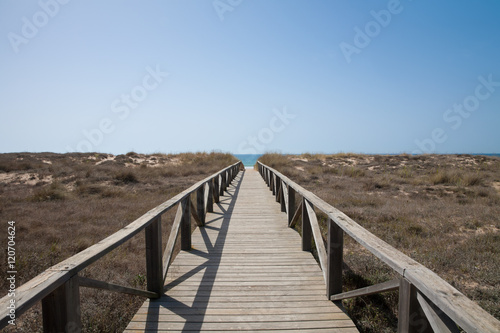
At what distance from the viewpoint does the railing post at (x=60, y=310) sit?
142 centimetres

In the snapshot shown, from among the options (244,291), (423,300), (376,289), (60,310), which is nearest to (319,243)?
(244,291)

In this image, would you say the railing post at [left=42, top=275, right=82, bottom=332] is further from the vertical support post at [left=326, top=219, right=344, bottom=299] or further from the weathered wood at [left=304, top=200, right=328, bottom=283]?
the weathered wood at [left=304, top=200, right=328, bottom=283]

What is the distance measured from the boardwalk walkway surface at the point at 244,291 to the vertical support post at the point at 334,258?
0.16 m

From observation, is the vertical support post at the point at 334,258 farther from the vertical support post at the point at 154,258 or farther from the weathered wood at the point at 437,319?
the vertical support post at the point at 154,258

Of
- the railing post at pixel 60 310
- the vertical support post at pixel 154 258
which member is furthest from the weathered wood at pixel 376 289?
the railing post at pixel 60 310

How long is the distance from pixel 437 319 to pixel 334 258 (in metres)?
1.50

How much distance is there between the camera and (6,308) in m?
1.05

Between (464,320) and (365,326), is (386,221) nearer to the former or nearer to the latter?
(365,326)

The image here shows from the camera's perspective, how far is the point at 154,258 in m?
2.81

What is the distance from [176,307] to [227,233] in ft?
8.61

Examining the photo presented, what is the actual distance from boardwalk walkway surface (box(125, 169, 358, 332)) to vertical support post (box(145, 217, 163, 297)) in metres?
0.15

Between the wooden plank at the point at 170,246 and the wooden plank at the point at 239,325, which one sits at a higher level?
the wooden plank at the point at 170,246

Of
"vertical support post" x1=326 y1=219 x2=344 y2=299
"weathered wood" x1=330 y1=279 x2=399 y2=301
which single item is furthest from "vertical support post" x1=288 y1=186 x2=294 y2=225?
"weathered wood" x1=330 y1=279 x2=399 y2=301

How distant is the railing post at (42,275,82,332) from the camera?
1417 mm
